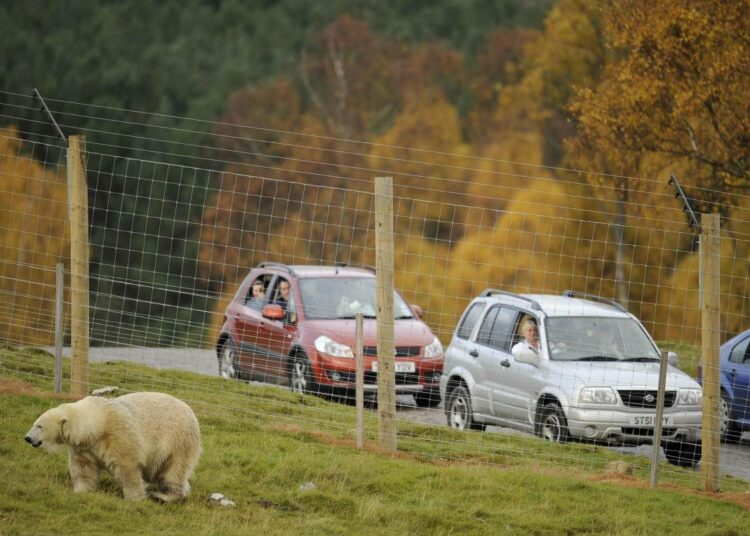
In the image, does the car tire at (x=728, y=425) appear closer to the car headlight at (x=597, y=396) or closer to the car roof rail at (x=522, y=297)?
the car roof rail at (x=522, y=297)

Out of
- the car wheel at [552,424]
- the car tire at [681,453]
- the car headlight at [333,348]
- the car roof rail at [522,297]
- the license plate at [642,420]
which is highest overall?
the car roof rail at [522,297]

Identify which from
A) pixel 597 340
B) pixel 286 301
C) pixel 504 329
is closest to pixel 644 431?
pixel 597 340

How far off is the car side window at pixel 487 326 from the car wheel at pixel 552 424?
1.66 meters

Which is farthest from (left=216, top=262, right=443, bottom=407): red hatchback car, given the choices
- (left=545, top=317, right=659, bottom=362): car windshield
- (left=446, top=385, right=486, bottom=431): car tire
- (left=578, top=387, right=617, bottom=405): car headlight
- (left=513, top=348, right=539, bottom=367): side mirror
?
(left=578, top=387, right=617, bottom=405): car headlight

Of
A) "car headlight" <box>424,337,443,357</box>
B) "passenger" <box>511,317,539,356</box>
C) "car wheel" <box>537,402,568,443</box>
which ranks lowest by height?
"car wheel" <box>537,402,568,443</box>

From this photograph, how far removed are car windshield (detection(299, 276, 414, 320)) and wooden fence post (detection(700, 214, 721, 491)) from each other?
7088 mm

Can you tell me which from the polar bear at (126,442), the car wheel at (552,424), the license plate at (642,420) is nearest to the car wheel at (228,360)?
the car wheel at (552,424)

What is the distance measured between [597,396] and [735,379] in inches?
150

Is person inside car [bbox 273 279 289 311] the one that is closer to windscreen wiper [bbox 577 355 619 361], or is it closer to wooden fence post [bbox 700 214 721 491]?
windscreen wiper [bbox 577 355 619 361]

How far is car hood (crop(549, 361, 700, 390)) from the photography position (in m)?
13.7

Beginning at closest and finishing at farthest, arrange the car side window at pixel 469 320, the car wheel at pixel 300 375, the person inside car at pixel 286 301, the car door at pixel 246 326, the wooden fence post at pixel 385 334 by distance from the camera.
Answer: the wooden fence post at pixel 385 334 < the car side window at pixel 469 320 < the car wheel at pixel 300 375 < the person inside car at pixel 286 301 < the car door at pixel 246 326

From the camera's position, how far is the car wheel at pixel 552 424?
13688 millimetres

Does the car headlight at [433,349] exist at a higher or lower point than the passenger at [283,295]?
lower

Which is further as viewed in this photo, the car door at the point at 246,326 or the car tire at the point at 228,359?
the car tire at the point at 228,359
